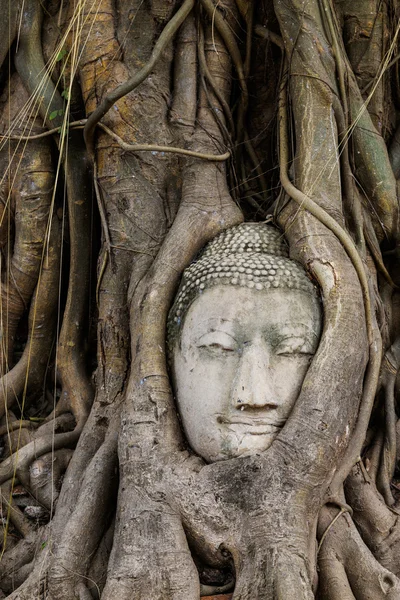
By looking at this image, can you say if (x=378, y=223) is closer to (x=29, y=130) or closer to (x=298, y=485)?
(x=298, y=485)

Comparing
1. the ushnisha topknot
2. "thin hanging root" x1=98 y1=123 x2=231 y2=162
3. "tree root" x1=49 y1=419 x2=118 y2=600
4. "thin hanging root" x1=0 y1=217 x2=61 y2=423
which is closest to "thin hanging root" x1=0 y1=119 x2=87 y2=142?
"thin hanging root" x1=98 y1=123 x2=231 y2=162

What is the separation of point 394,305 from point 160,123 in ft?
4.09

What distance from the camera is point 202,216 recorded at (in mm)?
3150

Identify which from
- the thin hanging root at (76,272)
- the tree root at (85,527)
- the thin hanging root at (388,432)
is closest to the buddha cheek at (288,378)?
the thin hanging root at (388,432)

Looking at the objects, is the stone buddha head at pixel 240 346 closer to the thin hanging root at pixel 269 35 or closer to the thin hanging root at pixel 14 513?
the thin hanging root at pixel 14 513

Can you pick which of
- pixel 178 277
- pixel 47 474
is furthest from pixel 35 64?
pixel 47 474

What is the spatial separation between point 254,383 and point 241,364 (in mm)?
82

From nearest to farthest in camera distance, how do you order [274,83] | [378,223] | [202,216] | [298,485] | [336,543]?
[298,485], [336,543], [202,216], [378,223], [274,83]

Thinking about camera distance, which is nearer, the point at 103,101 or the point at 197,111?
the point at 103,101

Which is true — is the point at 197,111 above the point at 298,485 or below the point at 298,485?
above

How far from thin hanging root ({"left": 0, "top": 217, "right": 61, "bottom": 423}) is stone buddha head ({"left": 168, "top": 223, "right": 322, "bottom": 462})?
0.94m

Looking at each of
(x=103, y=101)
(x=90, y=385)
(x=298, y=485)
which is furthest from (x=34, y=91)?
(x=298, y=485)

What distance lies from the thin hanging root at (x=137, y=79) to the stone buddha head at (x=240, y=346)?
749mm

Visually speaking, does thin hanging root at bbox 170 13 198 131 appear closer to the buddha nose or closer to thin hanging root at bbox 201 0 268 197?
thin hanging root at bbox 201 0 268 197
